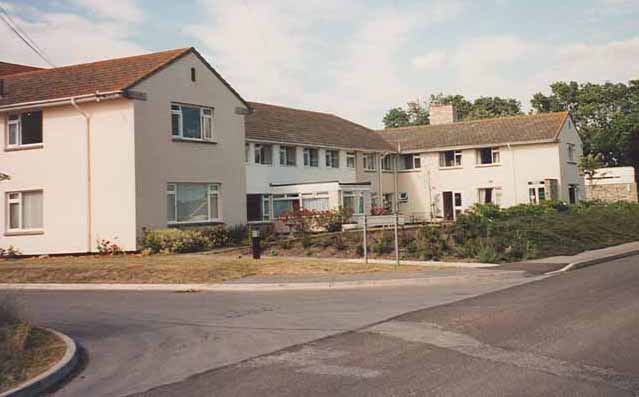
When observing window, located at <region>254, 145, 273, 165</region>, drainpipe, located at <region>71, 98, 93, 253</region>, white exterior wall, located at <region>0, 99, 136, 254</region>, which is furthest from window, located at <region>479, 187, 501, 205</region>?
drainpipe, located at <region>71, 98, 93, 253</region>

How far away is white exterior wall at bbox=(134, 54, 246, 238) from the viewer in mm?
26672

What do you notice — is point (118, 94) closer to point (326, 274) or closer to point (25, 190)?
point (25, 190)

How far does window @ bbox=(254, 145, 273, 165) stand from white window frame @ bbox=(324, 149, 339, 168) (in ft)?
17.9

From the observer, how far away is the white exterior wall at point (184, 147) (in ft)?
87.5

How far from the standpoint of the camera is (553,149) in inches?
1780

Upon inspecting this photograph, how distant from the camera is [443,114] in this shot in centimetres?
5781

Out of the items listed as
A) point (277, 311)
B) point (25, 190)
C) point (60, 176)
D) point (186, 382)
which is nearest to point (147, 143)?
point (60, 176)

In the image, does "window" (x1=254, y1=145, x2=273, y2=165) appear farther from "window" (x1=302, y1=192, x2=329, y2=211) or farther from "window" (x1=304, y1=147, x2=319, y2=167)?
"window" (x1=304, y1=147, x2=319, y2=167)

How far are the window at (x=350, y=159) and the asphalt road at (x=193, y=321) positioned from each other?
89.0ft

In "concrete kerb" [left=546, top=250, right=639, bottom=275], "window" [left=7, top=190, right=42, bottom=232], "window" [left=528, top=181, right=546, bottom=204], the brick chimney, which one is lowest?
"concrete kerb" [left=546, top=250, right=639, bottom=275]

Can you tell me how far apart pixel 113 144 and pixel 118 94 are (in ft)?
6.24

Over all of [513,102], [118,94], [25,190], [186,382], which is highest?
[513,102]

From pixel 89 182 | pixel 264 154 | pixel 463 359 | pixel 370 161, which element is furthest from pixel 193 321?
pixel 370 161

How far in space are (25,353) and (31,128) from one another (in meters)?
21.3
